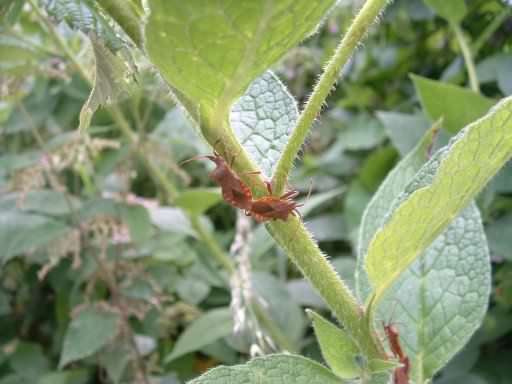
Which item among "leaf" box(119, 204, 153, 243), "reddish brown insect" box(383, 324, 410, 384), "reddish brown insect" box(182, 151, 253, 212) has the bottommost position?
"leaf" box(119, 204, 153, 243)

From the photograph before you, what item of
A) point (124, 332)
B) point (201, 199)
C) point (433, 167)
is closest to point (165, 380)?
point (124, 332)

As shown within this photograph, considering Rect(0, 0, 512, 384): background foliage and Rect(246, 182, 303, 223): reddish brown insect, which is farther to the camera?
Rect(0, 0, 512, 384): background foliage

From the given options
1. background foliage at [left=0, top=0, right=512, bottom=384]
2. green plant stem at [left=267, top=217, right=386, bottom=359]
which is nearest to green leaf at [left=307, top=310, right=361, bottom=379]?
green plant stem at [left=267, top=217, right=386, bottom=359]

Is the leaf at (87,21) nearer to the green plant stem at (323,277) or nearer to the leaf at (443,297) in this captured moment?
the green plant stem at (323,277)

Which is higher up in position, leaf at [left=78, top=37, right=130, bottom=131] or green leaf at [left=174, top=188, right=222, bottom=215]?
leaf at [left=78, top=37, right=130, bottom=131]

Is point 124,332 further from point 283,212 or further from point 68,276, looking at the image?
point 283,212

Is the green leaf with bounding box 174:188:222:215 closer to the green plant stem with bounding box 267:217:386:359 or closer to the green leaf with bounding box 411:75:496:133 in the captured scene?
the green leaf with bounding box 411:75:496:133

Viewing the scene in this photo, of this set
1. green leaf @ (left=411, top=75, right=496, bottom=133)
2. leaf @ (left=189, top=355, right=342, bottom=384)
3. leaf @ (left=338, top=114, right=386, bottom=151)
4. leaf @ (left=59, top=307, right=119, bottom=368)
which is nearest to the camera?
leaf @ (left=189, top=355, right=342, bottom=384)

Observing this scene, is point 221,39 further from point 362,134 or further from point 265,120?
point 362,134
